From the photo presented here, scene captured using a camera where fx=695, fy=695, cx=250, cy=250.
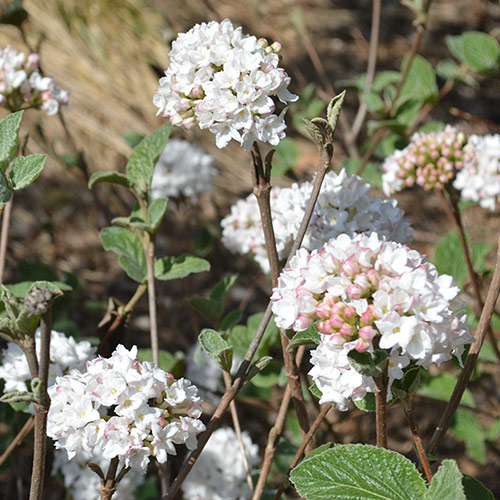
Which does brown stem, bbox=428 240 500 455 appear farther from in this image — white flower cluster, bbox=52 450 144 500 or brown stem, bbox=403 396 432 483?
white flower cluster, bbox=52 450 144 500

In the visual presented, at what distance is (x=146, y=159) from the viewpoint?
169cm

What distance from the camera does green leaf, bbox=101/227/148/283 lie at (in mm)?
1756

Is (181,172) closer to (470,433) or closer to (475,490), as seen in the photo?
(470,433)

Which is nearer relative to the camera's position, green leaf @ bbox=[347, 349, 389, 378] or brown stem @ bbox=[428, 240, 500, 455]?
green leaf @ bbox=[347, 349, 389, 378]

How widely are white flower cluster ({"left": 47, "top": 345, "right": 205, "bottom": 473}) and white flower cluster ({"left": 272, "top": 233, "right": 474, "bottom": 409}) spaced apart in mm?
236

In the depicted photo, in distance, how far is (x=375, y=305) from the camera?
38.8 inches

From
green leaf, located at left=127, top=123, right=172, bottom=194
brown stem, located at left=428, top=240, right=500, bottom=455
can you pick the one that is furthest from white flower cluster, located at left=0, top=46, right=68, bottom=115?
brown stem, located at left=428, top=240, right=500, bottom=455

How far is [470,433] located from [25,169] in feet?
5.72

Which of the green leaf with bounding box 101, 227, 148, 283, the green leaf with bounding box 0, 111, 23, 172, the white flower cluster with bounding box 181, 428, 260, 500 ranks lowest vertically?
the white flower cluster with bounding box 181, 428, 260, 500

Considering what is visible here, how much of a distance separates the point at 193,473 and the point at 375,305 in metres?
1.24

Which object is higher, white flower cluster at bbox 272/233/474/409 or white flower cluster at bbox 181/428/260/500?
white flower cluster at bbox 272/233/474/409

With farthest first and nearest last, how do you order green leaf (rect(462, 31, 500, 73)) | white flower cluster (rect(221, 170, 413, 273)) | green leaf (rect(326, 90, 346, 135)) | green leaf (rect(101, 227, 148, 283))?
green leaf (rect(462, 31, 500, 73)) → green leaf (rect(101, 227, 148, 283)) → white flower cluster (rect(221, 170, 413, 273)) → green leaf (rect(326, 90, 346, 135))

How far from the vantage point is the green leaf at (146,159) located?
1681mm

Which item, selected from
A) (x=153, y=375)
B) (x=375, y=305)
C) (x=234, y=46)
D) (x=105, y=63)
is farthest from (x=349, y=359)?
(x=105, y=63)
